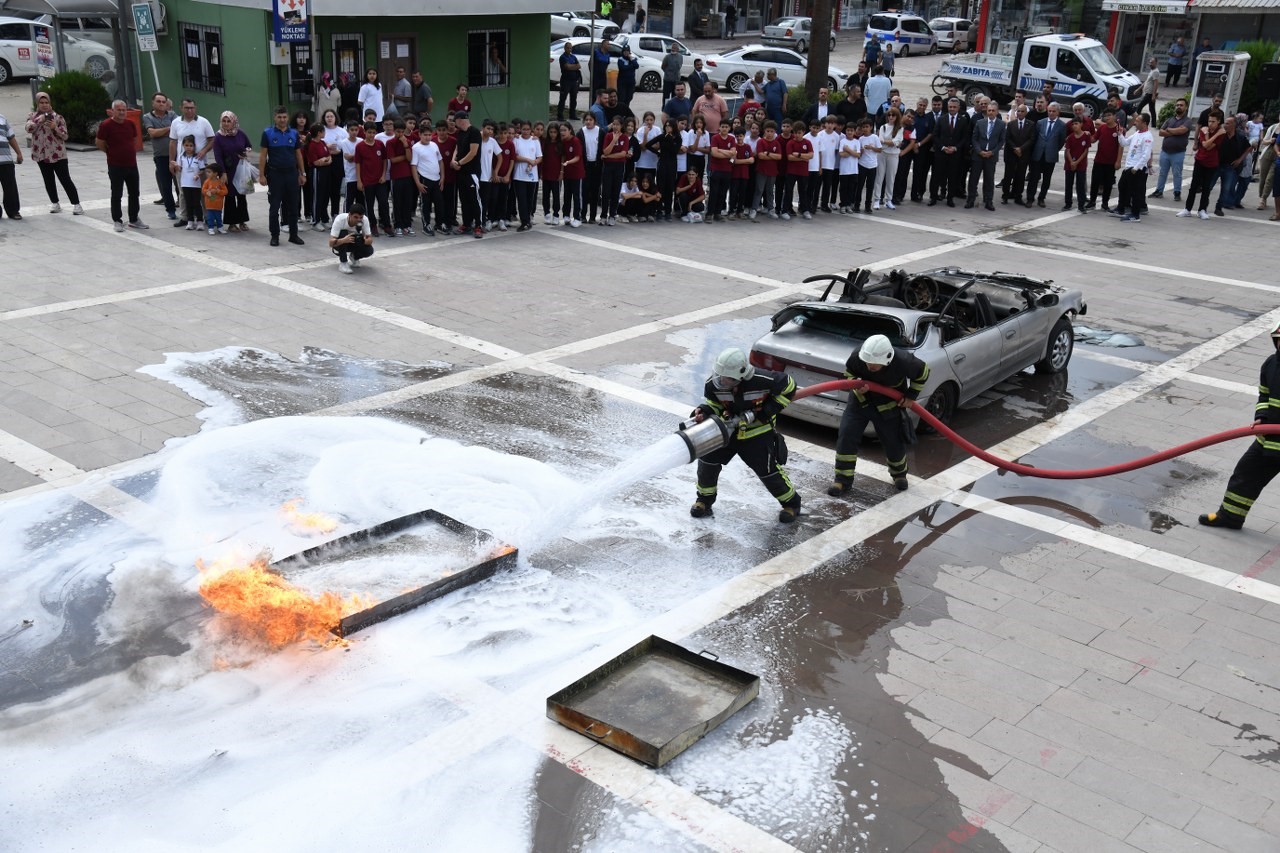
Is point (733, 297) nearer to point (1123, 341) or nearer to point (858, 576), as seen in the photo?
point (1123, 341)

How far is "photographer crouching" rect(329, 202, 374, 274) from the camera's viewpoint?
14.4 m

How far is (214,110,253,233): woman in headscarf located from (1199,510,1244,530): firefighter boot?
12.3 m

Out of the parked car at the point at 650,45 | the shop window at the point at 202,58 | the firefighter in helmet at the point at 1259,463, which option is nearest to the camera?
the firefighter in helmet at the point at 1259,463

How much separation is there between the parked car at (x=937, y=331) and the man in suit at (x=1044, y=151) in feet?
29.1

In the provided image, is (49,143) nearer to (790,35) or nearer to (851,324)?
(851,324)

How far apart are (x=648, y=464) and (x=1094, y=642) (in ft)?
10.4

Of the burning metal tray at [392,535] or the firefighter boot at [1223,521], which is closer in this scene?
the burning metal tray at [392,535]

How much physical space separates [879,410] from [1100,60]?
83.6 ft

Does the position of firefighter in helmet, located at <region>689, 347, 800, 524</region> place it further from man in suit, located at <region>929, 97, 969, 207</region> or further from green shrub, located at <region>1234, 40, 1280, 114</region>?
green shrub, located at <region>1234, 40, 1280, 114</region>

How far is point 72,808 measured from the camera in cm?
543

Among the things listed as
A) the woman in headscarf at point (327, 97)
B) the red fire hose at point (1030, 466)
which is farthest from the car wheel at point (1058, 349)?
the woman in headscarf at point (327, 97)

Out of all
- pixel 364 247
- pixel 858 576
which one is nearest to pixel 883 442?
pixel 858 576

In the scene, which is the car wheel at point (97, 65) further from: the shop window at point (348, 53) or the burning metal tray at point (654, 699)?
the burning metal tray at point (654, 699)

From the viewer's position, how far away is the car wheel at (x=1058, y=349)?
12258 mm
